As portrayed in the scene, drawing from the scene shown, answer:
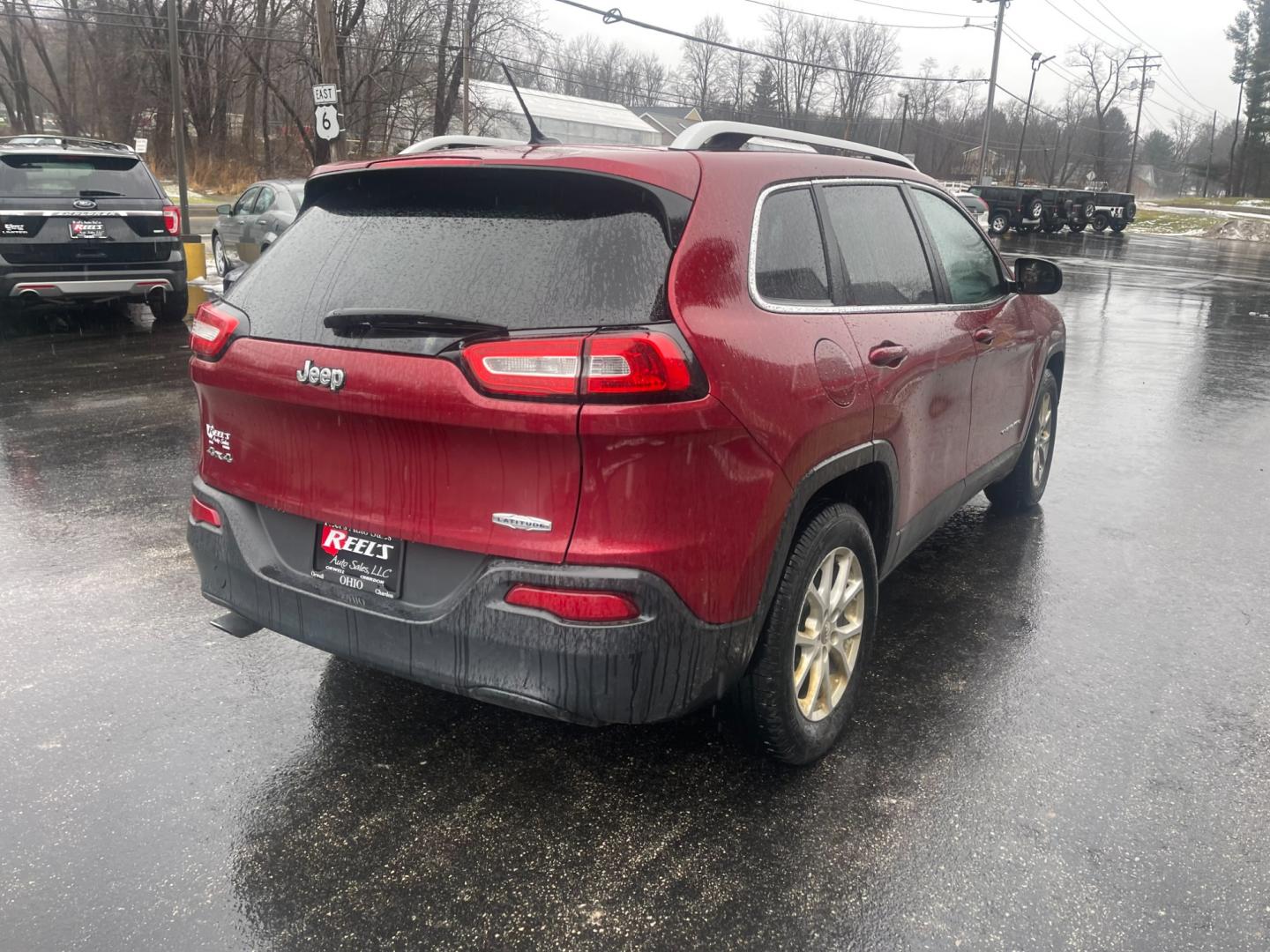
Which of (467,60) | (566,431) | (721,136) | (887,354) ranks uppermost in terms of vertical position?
(467,60)

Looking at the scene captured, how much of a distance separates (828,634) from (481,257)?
1525 mm

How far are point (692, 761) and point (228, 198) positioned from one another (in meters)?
44.8

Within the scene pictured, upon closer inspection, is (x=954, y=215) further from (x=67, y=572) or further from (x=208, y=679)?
(x=67, y=572)

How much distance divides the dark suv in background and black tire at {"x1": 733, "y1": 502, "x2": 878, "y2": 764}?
945 centimetres

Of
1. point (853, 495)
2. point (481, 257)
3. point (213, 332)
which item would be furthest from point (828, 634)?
point (213, 332)

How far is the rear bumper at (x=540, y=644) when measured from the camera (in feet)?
7.97

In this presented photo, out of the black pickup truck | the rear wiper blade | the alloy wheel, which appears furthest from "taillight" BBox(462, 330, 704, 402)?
the black pickup truck

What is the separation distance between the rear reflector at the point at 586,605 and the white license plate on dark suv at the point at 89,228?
31.4 ft

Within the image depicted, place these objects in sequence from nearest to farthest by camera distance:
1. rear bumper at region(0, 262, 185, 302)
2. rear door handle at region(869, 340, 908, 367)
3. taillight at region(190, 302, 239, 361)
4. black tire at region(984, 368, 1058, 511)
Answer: taillight at region(190, 302, 239, 361)
rear door handle at region(869, 340, 908, 367)
black tire at region(984, 368, 1058, 511)
rear bumper at region(0, 262, 185, 302)

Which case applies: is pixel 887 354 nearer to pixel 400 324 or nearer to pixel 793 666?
pixel 793 666

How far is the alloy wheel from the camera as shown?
9.95ft

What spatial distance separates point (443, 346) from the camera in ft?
8.14

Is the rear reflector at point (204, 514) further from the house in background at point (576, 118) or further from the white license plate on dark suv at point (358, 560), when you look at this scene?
the house in background at point (576, 118)

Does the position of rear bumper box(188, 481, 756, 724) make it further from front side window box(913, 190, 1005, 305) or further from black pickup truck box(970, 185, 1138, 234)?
black pickup truck box(970, 185, 1138, 234)
